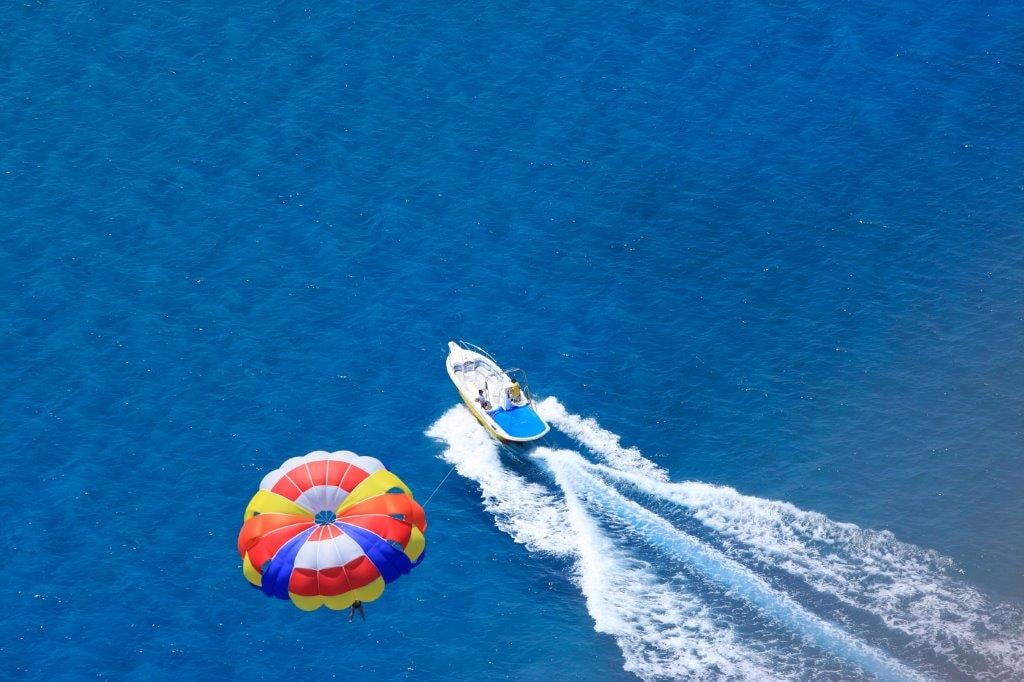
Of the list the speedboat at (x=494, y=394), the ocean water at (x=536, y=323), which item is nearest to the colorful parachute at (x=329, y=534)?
the ocean water at (x=536, y=323)

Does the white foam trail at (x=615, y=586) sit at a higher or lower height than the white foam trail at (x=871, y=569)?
lower

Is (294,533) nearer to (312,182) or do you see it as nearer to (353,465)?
(353,465)

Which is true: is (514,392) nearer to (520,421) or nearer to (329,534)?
(520,421)

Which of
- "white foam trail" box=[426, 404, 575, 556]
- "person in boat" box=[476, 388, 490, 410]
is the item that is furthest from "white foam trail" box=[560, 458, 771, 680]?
"person in boat" box=[476, 388, 490, 410]

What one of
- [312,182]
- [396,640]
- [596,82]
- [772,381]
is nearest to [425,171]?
[312,182]

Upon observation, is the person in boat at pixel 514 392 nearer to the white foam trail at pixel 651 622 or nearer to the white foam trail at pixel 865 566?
the white foam trail at pixel 865 566
